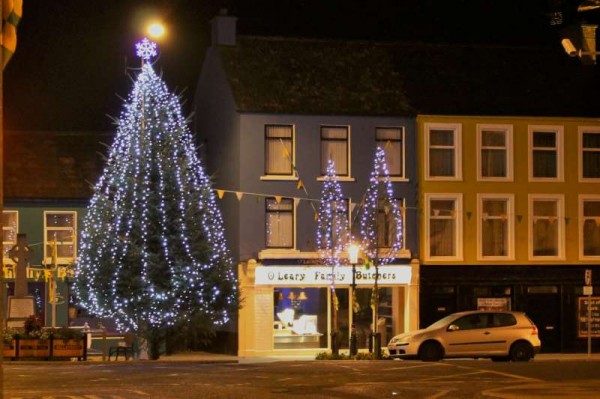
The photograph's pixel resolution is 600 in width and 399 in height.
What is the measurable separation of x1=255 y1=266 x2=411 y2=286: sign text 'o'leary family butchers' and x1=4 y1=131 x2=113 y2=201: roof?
9.10 metres

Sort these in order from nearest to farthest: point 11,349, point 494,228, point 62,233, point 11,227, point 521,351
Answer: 1. point 521,351
2. point 11,349
3. point 494,228
4. point 11,227
5. point 62,233

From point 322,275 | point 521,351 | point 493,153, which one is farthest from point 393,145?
point 521,351

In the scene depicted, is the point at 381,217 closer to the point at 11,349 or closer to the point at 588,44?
the point at 11,349

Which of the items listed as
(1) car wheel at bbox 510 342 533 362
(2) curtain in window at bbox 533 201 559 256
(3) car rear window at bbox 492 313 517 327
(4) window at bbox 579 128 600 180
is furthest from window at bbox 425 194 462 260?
(1) car wheel at bbox 510 342 533 362

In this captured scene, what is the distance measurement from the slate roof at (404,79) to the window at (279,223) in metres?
3.28

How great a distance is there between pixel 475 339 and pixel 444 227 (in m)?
8.78

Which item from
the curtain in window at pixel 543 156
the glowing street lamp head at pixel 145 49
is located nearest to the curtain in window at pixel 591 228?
the curtain in window at pixel 543 156

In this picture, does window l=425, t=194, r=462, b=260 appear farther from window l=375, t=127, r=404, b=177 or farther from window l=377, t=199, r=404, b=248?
window l=375, t=127, r=404, b=177

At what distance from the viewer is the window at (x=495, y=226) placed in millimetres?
39219

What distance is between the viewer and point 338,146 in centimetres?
3872

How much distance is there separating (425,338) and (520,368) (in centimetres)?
606

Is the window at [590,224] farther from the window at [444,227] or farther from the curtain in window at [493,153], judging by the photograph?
the window at [444,227]

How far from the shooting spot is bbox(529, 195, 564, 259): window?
130 feet

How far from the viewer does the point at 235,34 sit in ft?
132
